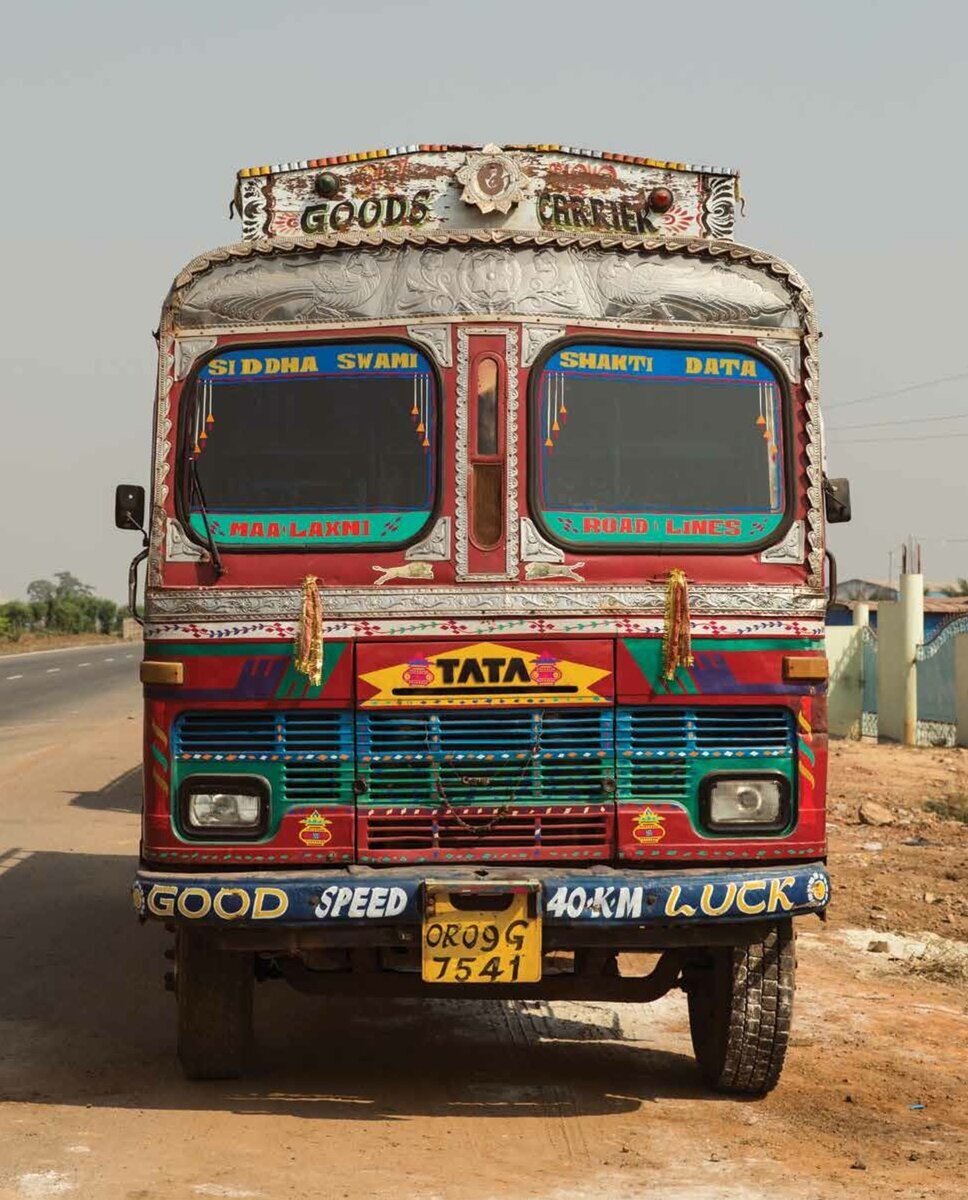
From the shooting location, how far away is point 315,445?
6.25m

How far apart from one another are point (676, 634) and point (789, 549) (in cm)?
56

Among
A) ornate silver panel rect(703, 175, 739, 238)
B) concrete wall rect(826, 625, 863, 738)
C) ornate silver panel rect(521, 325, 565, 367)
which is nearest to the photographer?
ornate silver panel rect(521, 325, 565, 367)

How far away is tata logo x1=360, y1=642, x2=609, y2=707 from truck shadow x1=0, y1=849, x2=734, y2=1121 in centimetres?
145

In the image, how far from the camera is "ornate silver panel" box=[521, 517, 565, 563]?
20.1 feet

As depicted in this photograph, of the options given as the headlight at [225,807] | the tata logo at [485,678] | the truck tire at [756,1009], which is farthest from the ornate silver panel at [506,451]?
the truck tire at [756,1009]

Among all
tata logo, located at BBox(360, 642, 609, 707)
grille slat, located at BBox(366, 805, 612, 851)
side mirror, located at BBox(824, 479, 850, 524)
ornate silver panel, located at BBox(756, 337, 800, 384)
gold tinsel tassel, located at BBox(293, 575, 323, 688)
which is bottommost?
grille slat, located at BBox(366, 805, 612, 851)

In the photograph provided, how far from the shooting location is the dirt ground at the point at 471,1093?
5.41 m

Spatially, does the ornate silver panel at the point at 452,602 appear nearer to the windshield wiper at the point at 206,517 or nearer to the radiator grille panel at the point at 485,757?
the windshield wiper at the point at 206,517

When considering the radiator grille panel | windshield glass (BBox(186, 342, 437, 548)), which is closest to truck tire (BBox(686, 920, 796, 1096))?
the radiator grille panel

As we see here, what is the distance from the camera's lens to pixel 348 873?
5949 mm

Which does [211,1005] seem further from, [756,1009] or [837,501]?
[837,501]

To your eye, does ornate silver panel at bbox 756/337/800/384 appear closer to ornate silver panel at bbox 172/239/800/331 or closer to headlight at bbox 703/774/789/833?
ornate silver panel at bbox 172/239/800/331

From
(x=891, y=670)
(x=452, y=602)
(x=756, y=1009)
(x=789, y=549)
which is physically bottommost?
(x=891, y=670)

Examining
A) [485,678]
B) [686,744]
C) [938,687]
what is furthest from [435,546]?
[938,687]
